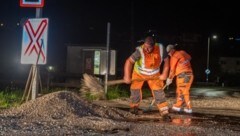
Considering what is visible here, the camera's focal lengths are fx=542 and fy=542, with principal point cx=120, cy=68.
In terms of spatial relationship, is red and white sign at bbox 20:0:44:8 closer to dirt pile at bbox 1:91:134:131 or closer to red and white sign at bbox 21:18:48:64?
red and white sign at bbox 21:18:48:64

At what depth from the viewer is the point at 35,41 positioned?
41.7 ft

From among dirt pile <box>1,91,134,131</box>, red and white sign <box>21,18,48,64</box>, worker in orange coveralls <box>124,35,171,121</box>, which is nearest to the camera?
dirt pile <box>1,91,134,131</box>

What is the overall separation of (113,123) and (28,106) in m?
2.19

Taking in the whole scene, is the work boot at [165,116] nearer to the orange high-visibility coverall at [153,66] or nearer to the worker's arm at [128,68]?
the orange high-visibility coverall at [153,66]

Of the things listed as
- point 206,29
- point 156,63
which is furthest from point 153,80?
point 206,29

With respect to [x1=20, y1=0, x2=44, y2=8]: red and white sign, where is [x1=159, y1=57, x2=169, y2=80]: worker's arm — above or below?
below

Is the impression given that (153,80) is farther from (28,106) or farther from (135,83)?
(28,106)

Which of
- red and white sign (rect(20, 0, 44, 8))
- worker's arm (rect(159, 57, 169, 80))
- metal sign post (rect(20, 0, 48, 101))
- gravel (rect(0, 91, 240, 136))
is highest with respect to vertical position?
red and white sign (rect(20, 0, 44, 8))

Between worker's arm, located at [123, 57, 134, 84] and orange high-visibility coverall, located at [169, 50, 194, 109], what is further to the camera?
orange high-visibility coverall, located at [169, 50, 194, 109]

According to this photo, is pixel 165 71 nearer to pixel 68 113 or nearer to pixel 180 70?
pixel 180 70

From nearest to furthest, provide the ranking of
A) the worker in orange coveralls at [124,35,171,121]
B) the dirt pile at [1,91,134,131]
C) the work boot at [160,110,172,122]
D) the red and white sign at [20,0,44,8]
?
the dirt pile at [1,91,134,131]
the work boot at [160,110,172,122]
the worker in orange coveralls at [124,35,171,121]
the red and white sign at [20,0,44,8]

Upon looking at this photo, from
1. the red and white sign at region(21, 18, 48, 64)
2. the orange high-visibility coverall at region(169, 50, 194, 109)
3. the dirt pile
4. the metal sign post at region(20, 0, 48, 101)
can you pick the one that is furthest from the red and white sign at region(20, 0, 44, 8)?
the orange high-visibility coverall at region(169, 50, 194, 109)

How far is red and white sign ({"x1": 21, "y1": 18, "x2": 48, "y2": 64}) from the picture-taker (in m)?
12.7

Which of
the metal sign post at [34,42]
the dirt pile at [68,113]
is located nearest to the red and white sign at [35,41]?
the metal sign post at [34,42]
